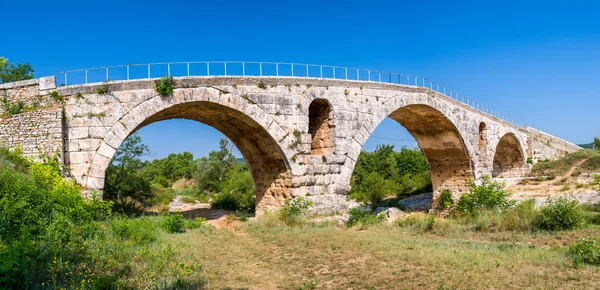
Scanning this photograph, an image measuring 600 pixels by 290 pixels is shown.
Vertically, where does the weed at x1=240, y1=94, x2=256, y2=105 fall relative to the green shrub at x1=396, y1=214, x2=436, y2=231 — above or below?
above

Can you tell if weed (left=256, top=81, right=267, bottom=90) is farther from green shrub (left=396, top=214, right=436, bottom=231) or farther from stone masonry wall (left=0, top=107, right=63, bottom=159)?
green shrub (left=396, top=214, right=436, bottom=231)

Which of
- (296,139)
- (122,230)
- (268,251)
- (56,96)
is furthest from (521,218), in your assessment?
(56,96)

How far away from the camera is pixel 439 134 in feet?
73.7

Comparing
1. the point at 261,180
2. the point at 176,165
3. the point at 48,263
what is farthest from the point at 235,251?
the point at 176,165

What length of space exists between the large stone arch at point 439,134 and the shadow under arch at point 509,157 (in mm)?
8788

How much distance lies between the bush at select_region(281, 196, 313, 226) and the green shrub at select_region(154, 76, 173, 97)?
16.7 feet

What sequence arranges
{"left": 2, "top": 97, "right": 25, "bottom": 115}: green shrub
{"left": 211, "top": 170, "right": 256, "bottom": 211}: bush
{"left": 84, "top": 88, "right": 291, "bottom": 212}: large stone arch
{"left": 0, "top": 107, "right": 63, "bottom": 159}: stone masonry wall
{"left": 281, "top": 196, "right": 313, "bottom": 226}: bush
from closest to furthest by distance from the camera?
1. {"left": 0, "top": 107, "right": 63, "bottom": 159}: stone masonry wall
2. {"left": 2, "top": 97, "right": 25, "bottom": 115}: green shrub
3. {"left": 84, "top": 88, "right": 291, "bottom": 212}: large stone arch
4. {"left": 281, "top": 196, "right": 313, "bottom": 226}: bush
5. {"left": 211, "top": 170, "right": 256, "bottom": 211}: bush

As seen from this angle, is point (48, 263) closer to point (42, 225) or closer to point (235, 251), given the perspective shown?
point (42, 225)

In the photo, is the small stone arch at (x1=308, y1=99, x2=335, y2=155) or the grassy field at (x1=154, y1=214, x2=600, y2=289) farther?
the small stone arch at (x1=308, y1=99, x2=335, y2=155)

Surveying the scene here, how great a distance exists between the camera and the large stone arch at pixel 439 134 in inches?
757

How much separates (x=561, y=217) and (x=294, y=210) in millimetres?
7406

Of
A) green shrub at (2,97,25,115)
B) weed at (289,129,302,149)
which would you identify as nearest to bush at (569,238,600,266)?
weed at (289,129,302,149)

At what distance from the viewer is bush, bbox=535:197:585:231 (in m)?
10.6

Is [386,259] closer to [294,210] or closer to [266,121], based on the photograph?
[294,210]
